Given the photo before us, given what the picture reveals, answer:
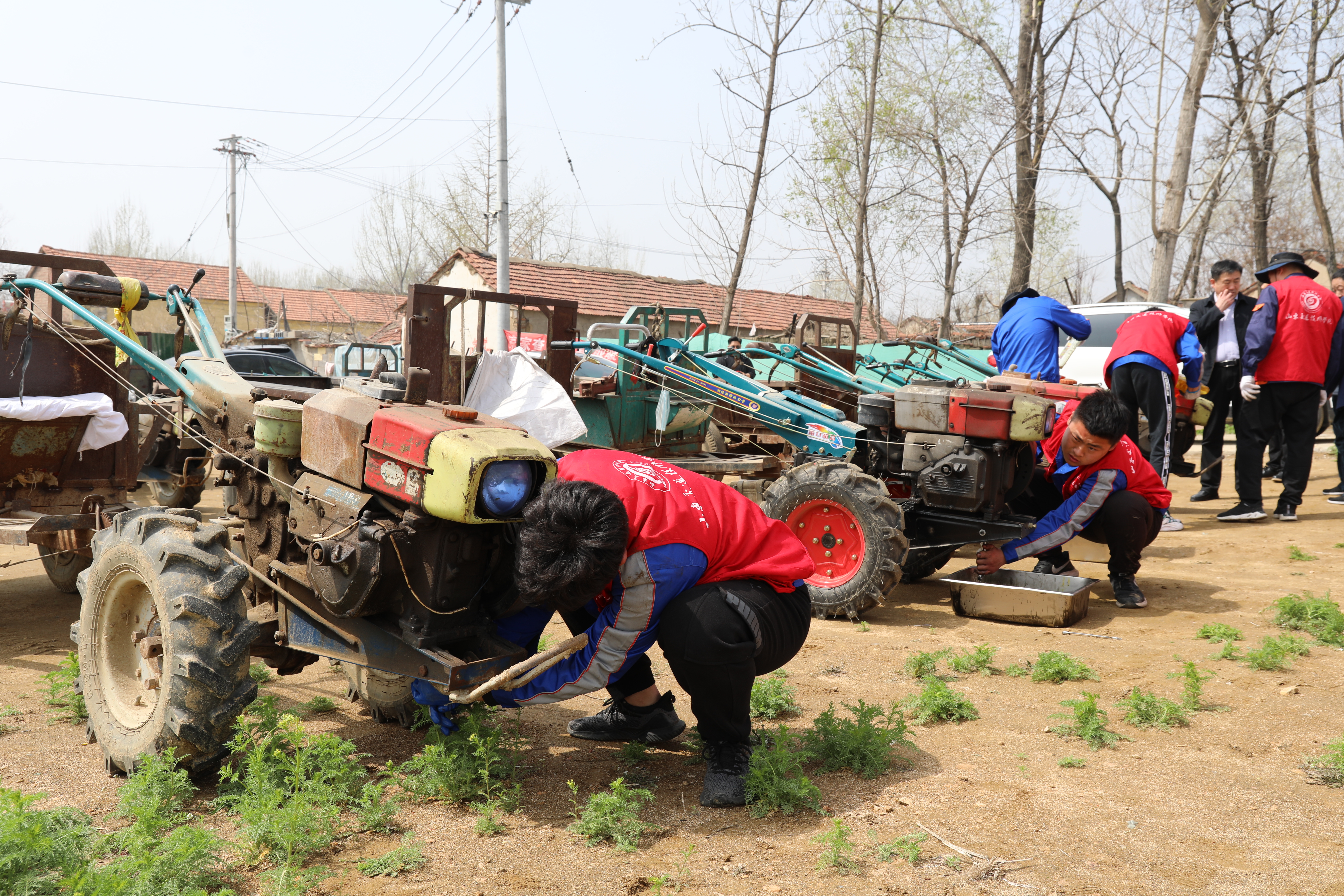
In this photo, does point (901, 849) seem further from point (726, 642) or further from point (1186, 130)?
point (1186, 130)

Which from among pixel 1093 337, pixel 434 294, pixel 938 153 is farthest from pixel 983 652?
pixel 938 153

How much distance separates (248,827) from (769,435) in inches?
258

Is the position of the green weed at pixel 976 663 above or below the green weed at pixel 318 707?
above

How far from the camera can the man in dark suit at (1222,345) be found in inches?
337

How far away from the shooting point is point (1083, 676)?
4.54m

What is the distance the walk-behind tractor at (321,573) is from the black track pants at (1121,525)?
12.7 feet

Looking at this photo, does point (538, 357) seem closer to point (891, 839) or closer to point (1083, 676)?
point (1083, 676)

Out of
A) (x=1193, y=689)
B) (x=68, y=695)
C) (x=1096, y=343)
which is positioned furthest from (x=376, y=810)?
(x=1096, y=343)

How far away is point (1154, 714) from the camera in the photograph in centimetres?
392

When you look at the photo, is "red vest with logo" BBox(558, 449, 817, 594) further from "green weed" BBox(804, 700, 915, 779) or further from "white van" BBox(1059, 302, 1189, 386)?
"white van" BBox(1059, 302, 1189, 386)

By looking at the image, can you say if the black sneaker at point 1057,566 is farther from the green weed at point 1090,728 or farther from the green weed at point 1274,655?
the green weed at point 1090,728

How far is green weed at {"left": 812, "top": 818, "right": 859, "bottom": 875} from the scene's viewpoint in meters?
2.79

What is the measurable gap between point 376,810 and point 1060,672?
3.09 m

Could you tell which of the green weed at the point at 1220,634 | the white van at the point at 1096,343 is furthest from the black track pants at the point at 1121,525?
the white van at the point at 1096,343
